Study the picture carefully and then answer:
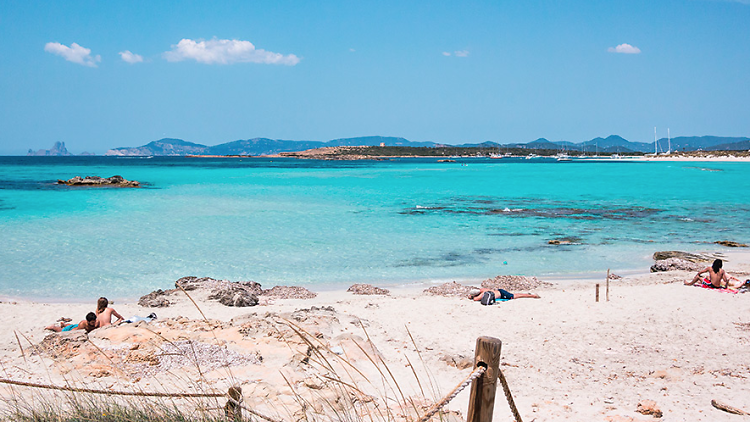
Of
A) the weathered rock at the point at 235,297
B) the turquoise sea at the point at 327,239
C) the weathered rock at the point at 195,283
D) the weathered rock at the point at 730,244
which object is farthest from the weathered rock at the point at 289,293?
the weathered rock at the point at 730,244

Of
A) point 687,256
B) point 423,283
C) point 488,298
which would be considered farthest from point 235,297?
point 687,256

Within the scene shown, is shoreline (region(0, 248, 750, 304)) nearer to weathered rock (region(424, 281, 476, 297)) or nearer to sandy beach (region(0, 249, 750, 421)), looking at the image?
weathered rock (region(424, 281, 476, 297))

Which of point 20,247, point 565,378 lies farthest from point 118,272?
point 565,378

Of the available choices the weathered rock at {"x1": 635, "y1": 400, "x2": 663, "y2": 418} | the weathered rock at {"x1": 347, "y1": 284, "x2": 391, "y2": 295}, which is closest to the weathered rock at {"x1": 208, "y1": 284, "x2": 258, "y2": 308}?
the weathered rock at {"x1": 347, "y1": 284, "x2": 391, "y2": 295}

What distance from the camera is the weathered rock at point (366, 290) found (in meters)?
11.3

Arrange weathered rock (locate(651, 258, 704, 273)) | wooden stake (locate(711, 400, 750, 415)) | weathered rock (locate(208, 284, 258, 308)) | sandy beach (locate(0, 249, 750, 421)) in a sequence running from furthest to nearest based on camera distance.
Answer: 1. weathered rock (locate(651, 258, 704, 273))
2. weathered rock (locate(208, 284, 258, 308))
3. sandy beach (locate(0, 249, 750, 421))
4. wooden stake (locate(711, 400, 750, 415))

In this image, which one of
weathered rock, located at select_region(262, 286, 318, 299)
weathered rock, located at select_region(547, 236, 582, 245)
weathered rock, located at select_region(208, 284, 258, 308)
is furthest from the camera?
weathered rock, located at select_region(547, 236, 582, 245)

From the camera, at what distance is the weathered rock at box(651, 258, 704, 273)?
1314 centimetres

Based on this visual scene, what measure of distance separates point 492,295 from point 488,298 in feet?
0.42

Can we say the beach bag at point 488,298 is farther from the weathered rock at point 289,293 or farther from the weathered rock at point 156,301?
the weathered rock at point 156,301

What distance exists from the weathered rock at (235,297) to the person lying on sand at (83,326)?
2.55 meters

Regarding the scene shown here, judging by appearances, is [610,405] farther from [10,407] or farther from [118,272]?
[118,272]

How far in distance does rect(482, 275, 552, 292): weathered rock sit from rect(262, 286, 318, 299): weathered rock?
4097mm

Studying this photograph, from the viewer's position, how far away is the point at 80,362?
253 inches
